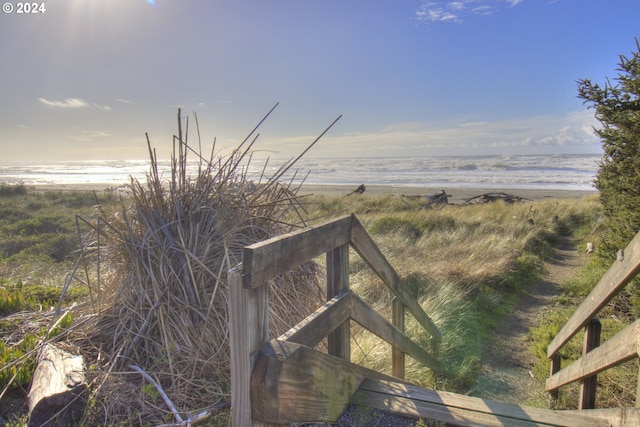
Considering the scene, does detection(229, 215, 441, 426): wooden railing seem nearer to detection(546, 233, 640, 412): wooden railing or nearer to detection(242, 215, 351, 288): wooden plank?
detection(242, 215, 351, 288): wooden plank

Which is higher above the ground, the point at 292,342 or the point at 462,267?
the point at 292,342

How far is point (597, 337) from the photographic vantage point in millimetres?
2881

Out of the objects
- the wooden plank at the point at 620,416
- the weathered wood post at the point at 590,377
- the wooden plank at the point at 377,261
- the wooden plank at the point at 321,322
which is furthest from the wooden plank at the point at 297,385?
the weathered wood post at the point at 590,377

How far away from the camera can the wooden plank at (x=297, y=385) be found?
54.2 inches

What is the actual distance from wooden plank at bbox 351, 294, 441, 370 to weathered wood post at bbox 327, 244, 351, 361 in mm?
112

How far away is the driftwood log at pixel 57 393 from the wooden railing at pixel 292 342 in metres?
1.24

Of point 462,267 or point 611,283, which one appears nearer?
point 611,283

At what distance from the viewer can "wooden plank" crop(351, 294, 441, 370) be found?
2.40 m

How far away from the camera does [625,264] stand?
1924 millimetres

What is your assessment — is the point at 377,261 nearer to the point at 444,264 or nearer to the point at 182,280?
the point at 182,280

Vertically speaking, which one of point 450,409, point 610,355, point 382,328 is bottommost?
point 450,409

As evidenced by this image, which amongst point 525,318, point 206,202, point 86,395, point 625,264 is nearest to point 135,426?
point 86,395

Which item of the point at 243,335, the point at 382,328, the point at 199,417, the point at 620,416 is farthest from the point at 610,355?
the point at 199,417

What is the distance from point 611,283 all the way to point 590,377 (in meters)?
1.21
